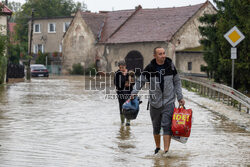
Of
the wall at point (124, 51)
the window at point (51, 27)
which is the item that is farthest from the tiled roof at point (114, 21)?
the window at point (51, 27)

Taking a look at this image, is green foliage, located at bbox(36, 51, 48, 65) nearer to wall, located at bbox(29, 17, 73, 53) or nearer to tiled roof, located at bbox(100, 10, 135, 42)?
wall, located at bbox(29, 17, 73, 53)

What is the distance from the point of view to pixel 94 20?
66.2m

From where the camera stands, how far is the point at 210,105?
1897cm

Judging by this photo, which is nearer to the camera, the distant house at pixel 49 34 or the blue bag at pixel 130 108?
the blue bag at pixel 130 108

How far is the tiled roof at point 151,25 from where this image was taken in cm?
5653

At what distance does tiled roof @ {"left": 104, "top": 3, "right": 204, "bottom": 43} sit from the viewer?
2226 inches

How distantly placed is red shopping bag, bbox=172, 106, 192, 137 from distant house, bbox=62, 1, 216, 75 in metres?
46.7

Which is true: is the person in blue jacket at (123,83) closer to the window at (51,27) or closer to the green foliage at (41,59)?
the green foliage at (41,59)

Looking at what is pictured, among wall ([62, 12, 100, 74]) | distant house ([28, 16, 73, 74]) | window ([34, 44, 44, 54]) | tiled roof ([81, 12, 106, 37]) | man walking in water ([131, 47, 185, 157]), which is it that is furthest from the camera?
window ([34, 44, 44, 54])

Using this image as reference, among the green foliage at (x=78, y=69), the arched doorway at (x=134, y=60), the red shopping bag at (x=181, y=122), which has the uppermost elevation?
the arched doorway at (x=134, y=60)

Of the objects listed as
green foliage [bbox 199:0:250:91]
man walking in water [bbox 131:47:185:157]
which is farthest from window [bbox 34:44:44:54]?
man walking in water [bbox 131:47:185:157]

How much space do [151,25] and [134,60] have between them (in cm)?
430

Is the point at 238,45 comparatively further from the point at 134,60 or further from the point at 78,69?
the point at 78,69

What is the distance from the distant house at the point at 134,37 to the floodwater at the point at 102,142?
40.0 metres
